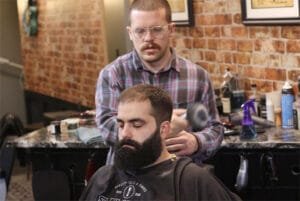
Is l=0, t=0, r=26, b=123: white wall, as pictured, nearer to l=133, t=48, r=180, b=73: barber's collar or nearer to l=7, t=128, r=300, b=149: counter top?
l=7, t=128, r=300, b=149: counter top

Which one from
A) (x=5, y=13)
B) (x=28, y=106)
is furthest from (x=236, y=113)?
(x=5, y=13)

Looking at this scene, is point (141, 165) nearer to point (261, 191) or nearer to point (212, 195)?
point (212, 195)

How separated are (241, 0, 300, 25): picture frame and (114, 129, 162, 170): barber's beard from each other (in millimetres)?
1413

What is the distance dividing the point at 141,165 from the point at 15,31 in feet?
18.2

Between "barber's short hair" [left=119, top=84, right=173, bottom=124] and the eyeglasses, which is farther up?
the eyeglasses

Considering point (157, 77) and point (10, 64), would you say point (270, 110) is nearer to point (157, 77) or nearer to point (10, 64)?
point (157, 77)

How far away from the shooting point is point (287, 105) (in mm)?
2824

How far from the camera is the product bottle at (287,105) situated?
2814 millimetres

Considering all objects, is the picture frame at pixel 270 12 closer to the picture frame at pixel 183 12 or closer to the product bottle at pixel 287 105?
the product bottle at pixel 287 105

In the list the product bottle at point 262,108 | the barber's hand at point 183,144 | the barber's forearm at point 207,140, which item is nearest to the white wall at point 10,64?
the product bottle at point 262,108

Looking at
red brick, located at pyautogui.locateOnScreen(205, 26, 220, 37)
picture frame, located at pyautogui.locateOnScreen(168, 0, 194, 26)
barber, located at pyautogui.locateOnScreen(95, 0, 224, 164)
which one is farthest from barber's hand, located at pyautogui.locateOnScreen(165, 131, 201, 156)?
picture frame, located at pyautogui.locateOnScreen(168, 0, 194, 26)

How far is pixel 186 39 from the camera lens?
367 cm

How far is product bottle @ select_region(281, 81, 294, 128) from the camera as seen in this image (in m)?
2.81

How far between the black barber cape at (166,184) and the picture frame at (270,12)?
53.6 inches
